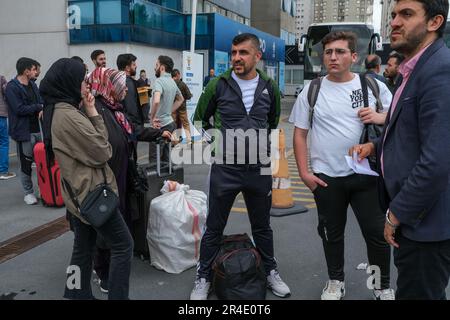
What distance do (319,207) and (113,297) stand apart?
1513 mm

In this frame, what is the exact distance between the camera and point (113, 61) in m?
16.8

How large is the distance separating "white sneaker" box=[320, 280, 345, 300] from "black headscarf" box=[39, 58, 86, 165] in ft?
7.03

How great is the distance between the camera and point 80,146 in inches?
99.4

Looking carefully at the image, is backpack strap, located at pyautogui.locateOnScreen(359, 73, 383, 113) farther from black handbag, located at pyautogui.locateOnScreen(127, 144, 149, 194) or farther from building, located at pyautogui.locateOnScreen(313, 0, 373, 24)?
building, located at pyautogui.locateOnScreen(313, 0, 373, 24)

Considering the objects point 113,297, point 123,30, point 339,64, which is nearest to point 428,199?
point 339,64

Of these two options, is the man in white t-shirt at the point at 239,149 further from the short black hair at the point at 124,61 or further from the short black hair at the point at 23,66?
the short black hair at the point at 23,66

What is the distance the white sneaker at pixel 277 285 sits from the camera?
320 centimetres

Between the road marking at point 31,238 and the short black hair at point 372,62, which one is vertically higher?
the short black hair at point 372,62

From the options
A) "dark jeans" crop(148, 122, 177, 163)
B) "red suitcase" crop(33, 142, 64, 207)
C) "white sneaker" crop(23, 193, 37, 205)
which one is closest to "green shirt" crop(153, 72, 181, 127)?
"dark jeans" crop(148, 122, 177, 163)

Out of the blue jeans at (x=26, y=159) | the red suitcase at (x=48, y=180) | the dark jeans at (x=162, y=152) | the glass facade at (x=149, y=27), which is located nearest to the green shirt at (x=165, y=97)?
the dark jeans at (x=162, y=152)

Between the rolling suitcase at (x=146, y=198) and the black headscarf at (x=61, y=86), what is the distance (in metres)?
1.08

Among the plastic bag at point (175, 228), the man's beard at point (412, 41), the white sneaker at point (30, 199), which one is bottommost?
the white sneaker at point (30, 199)

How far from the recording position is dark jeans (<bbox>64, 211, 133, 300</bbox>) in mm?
2727

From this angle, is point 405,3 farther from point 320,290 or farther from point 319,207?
point 320,290
